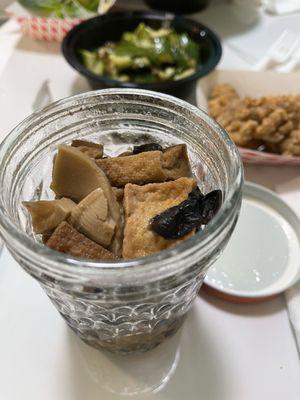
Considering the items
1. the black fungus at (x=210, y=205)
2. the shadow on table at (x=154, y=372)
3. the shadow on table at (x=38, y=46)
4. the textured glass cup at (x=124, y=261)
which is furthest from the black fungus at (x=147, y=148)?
the shadow on table at (x=38, y=46)

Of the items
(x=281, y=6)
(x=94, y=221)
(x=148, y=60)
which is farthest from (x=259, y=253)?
(x=281, y=6)

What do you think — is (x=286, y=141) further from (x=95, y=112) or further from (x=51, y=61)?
(x=51, y=61)

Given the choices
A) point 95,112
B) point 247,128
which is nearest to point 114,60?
point 247,128

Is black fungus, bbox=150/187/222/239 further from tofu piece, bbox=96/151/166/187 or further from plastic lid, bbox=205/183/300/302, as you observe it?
plastic lid, bbox=205/183/300/302


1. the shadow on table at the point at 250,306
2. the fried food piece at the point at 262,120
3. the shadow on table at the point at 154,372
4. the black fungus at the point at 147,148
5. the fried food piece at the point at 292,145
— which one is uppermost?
the black fungus at the point at 147,148

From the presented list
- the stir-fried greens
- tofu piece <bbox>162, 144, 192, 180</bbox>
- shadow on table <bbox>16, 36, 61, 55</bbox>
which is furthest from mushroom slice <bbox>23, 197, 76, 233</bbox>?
shadow on table <bbox>16, 36, 61, 55</bbox>

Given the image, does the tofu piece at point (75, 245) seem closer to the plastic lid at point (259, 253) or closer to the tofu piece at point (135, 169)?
the tofu piece at point (135, 169)
